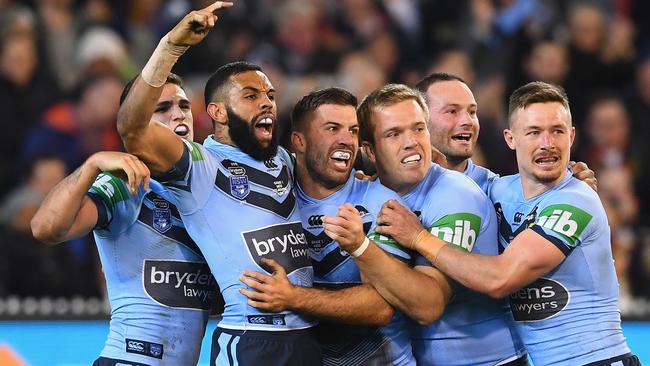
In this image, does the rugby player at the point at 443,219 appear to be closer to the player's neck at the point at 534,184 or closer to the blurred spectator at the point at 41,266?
the player's neck at the point at 534,184

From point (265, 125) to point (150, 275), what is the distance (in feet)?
3.18

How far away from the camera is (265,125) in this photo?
5848mm

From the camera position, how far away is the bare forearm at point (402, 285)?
5543 mm

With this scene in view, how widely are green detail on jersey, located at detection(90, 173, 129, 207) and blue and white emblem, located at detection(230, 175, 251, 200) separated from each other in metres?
0.60

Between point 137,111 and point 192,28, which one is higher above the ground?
point 192,28

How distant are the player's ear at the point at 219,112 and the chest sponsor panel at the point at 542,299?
1.73 meters

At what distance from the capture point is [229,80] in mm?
5914

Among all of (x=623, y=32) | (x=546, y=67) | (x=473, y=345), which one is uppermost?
(x=623, y=32)

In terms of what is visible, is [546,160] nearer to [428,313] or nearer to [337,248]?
[428,313]

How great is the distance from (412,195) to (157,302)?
1421 millimetres

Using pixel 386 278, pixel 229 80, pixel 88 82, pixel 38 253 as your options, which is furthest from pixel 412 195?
pixel 88 82

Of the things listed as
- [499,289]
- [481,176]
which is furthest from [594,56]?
[499,289]

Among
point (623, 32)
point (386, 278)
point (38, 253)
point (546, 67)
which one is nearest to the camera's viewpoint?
point (386, 278)

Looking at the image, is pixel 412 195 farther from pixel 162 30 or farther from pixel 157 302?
pixel 162 30
